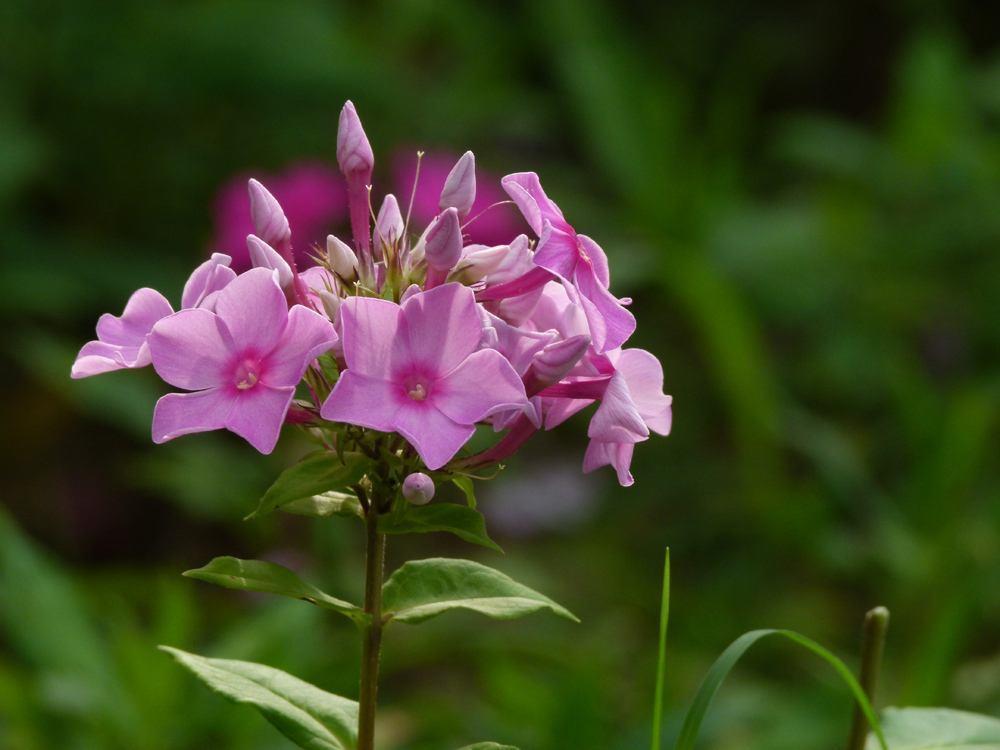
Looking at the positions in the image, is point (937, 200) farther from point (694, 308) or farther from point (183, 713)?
point (183, 713)

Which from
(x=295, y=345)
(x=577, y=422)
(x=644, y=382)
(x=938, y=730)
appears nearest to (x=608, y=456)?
(x=644, y=382)

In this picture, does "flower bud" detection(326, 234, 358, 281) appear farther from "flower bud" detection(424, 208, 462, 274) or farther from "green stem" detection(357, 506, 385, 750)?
"green stem" detection(357, 506, 385, 750)

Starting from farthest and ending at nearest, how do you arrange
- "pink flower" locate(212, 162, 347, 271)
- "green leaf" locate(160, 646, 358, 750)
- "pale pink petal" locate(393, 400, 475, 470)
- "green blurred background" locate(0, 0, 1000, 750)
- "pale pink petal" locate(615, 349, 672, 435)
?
"pink flower" locate(212, 162, 347, 271), "green blurred background" locate(0, 0, 1000, 750), "pale pink petal" locate(615, 349, 672, 435), "green leaf" locate(160, 646, 358, 750), "pale pink petal" locate(393, 400, 475, 470)

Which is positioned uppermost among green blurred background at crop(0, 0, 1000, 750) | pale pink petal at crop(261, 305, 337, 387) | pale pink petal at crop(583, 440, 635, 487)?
pale pink petal at crop(261, 305, 337, 387)

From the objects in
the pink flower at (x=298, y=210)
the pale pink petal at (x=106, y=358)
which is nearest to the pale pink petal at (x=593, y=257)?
the pale pink petal at (x=106, y=358)

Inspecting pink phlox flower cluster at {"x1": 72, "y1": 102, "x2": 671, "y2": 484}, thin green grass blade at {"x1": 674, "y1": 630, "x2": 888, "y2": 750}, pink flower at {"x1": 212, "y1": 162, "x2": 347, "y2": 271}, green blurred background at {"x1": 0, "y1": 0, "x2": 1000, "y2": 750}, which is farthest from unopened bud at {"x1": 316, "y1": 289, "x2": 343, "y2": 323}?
pink flower at {"x1": 212, "y1": 162, "x2": 347, "y2": 271}
